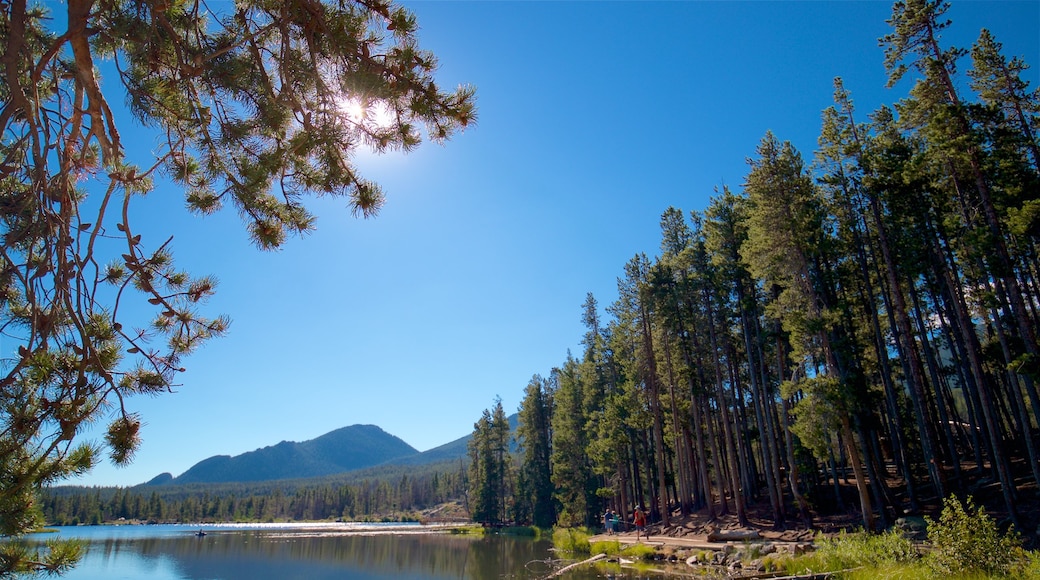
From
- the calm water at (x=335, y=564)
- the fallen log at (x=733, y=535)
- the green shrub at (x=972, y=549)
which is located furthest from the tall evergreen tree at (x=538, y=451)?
the green shrub at (x=972, y=549)

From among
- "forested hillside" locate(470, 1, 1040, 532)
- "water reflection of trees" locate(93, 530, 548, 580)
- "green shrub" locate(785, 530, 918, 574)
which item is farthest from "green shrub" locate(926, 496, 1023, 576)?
"water reflection of trees" locate(93, 530, 548, 580)

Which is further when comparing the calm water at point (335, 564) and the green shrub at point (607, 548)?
the calm water at point (335, 564)

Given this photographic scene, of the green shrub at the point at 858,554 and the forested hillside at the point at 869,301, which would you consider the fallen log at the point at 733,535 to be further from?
the green shrub at the point at 858,554

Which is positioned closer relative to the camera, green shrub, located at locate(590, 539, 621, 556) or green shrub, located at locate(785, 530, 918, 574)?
green shrub, located at locate(785, 530, 918, 574)

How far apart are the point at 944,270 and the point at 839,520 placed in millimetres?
10348

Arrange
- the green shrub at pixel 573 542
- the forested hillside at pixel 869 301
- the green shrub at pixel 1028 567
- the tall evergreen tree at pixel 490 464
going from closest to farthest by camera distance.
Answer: the green shrub at pixel 1028 567
the forested hillside at pixel 869 301
the green shrub at pixel 573 542
the tall evergreen tree at pixel 490 464

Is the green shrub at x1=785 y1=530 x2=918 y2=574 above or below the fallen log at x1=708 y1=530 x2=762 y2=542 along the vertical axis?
above

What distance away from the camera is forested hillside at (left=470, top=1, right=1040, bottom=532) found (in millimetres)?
16156

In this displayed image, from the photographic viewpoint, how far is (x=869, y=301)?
21.7m

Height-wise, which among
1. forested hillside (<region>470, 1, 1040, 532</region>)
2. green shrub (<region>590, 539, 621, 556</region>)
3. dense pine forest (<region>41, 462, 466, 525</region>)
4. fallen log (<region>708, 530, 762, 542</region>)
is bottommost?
dense pine forest (<region>41, 462, 466, 525</region>)

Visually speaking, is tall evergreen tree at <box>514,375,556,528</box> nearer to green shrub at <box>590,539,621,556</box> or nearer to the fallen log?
green shrub at <box>590,539,621,556</box>

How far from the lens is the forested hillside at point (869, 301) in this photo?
53.0 ft

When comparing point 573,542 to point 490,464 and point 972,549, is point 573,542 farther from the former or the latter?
point 490,464

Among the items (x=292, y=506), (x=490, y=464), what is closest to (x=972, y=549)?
(x=490, y=464)
